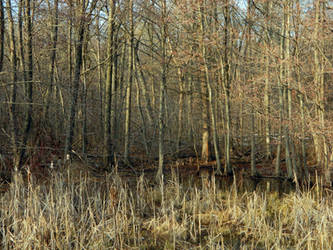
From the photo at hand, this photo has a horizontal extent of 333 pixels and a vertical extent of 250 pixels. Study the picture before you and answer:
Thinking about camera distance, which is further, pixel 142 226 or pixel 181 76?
pixel 181 76

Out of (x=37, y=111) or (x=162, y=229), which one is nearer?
(x=162, y=229)

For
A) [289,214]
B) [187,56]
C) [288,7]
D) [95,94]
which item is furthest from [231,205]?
[95,94]

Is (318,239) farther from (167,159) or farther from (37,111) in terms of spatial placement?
(167,159)

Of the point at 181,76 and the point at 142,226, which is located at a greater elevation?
the point at 181,76

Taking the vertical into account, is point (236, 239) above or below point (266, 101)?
below

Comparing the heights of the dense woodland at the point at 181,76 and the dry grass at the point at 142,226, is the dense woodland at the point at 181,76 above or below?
above

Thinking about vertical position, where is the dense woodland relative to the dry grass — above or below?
above

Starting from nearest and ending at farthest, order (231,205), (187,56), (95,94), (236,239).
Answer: (236,239)
(231,205)
(187,56)
(95,94)

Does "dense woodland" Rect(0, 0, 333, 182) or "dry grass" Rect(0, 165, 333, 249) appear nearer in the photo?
"dry grass" Rect(0, 165, 333, 249)

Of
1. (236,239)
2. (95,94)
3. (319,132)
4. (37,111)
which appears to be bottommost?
(236,239)

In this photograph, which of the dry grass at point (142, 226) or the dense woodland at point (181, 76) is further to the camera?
the dense woodland at point (181, 76)

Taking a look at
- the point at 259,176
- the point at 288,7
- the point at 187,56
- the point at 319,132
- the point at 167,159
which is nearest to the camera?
the point at 319,132

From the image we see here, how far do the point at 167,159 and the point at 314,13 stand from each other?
7.87 meters

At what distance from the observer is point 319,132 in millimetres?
7574
